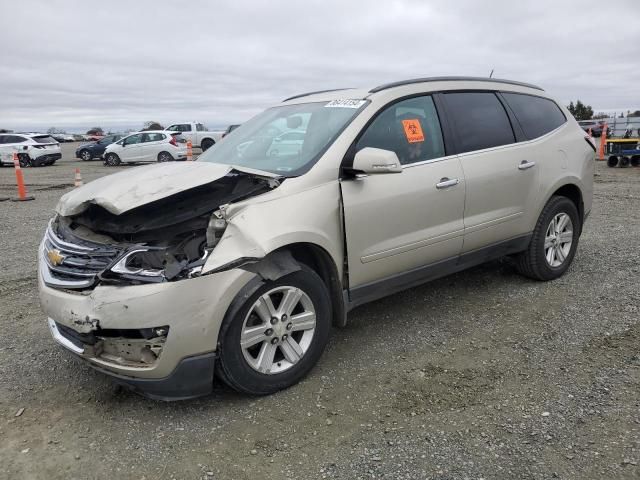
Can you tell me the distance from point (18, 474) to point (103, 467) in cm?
39

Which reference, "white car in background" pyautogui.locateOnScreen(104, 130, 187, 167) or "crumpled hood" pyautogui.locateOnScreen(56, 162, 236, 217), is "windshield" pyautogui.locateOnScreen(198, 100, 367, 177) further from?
"white car in background" pyautogui.locateOnScreen(104, 130, 187, 167)

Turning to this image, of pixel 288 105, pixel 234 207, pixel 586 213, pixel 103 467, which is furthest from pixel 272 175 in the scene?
pixel 586 213

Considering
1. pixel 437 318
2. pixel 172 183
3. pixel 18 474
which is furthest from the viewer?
pixel 437 318

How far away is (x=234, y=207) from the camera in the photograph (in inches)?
114

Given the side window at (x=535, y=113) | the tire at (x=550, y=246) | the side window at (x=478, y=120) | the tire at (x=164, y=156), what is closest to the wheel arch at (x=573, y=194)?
the tire at (x=550, y=246)

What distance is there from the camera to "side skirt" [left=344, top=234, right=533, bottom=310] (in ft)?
11.5

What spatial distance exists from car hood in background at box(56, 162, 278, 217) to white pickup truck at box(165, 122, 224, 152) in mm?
25701

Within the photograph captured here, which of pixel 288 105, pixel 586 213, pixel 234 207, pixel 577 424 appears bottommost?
pixel 577 424

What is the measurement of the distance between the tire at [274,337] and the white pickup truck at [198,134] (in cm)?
2630

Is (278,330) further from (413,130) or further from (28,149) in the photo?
(28,149)

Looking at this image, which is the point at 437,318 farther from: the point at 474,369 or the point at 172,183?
the point at 172,183

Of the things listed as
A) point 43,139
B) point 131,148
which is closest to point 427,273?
point 131,148

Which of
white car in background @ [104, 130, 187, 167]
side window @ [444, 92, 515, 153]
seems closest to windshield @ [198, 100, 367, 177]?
side window @ [444, 92, 515, 153]

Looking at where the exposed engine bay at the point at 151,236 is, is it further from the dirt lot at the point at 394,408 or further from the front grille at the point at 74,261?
the dirt lot at the point at 394,408
